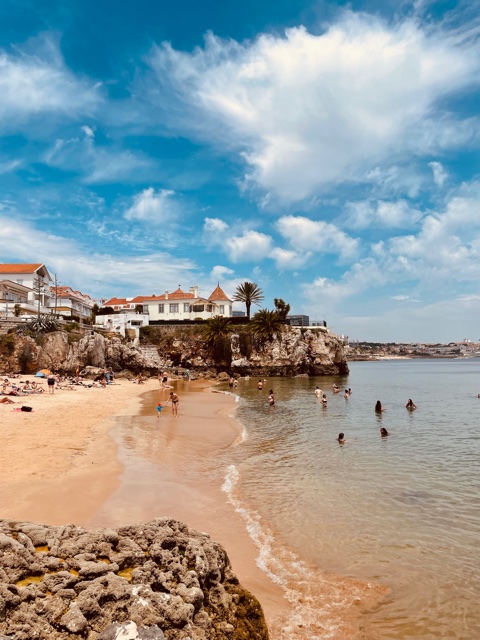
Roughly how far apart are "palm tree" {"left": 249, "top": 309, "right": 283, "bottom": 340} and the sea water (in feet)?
146

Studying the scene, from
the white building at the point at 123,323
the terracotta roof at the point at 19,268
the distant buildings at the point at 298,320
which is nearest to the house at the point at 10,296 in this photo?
the terracotta roof at the point at 19,268

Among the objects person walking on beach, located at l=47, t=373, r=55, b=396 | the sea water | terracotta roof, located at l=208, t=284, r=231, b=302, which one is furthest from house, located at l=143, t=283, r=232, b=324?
the sea water

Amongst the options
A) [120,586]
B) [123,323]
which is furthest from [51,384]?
[123,323]

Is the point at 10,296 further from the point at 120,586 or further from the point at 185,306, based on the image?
the point at 120,586

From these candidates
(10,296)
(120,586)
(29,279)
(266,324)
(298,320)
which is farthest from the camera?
(298,320)

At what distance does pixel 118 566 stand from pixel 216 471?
Result: 10531 mm

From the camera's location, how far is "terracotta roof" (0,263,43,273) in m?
71.0

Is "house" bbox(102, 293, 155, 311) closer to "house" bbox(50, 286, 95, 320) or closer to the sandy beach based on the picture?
"house" bbox(50, 286, 95, 320)

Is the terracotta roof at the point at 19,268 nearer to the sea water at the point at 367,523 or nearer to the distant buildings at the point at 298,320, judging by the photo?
the distant buildings at the point at 298,320

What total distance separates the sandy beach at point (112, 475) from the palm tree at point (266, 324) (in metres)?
40.1

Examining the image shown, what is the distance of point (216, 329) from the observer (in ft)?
218

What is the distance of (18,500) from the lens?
1009 cm

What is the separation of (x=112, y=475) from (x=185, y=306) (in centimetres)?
6678

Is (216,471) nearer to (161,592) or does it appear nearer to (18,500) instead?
(18,500)
